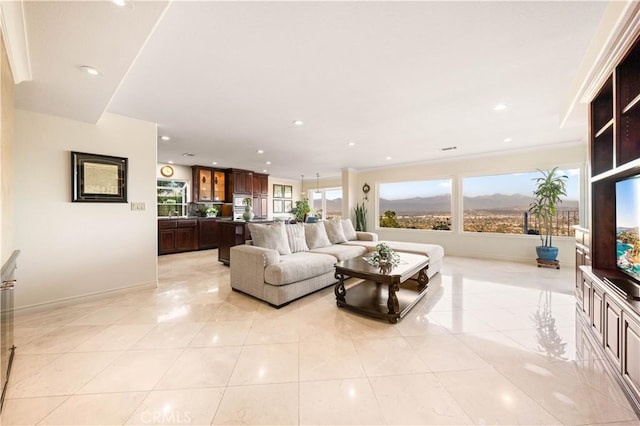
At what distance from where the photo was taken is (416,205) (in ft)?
22.5

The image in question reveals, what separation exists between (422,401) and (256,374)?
1077 mm

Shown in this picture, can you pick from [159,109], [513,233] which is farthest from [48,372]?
[513,233]

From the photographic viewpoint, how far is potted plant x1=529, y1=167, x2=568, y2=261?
15.2 ft

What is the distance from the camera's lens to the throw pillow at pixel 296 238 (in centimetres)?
378

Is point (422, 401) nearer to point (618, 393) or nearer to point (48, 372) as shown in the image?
point (618, 393)

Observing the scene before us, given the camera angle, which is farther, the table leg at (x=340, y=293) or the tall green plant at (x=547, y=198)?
the tall green plant at (x=547, y=198)

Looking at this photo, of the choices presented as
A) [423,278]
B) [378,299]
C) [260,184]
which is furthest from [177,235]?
[423,278]

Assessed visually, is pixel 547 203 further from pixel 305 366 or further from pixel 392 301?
pixel 305 366

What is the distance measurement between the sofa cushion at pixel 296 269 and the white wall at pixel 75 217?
6.54ft

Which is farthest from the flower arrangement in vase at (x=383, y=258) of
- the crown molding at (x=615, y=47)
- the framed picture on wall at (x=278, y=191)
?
the framed picture on wall at (x=278, y=191)

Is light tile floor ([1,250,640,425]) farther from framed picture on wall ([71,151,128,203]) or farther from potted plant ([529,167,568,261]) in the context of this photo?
potted plant ([529,167,568,261])

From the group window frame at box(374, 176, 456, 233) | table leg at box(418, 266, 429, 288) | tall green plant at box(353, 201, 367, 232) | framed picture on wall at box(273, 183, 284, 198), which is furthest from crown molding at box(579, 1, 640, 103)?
framed picture on wall at box(273, 183, 284, 198)

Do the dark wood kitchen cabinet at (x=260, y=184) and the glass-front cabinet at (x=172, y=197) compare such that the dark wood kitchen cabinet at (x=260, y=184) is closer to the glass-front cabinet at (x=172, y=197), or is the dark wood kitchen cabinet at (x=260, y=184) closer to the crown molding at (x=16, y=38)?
the glass-front cabinet at (x=172, y=197)

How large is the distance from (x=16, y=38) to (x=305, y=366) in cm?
287
